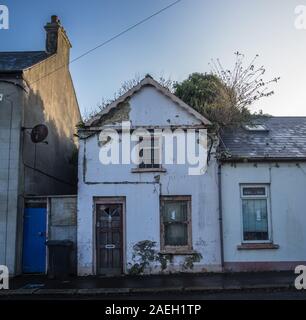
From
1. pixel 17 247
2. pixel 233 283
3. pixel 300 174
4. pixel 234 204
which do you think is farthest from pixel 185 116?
pixel 17 247

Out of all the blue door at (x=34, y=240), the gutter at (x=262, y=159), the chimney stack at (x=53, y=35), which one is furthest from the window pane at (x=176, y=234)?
the chimney stack at (x=53, y=35)

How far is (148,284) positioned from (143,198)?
325 cm

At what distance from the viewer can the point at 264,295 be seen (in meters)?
11.7

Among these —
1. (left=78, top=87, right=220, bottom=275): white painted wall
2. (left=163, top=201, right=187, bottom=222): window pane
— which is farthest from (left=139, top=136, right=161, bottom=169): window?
(left=163, top=201, right=187, bottom=222): window pane

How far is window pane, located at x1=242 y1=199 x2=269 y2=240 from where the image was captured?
15.8 metres

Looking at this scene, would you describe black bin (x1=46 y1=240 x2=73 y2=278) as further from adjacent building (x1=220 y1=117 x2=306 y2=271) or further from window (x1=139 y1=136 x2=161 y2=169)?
adjacent building (x1=220 y1=117 x2=306 y2=271)

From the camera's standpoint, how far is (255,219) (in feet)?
52.2

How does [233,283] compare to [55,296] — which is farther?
[233,283]

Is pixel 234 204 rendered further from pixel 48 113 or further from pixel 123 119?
pixel 48 113

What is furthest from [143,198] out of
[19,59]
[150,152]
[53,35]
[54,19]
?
[54,19]

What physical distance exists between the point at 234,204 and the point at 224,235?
1.12 metres

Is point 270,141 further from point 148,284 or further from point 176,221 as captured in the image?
point 148,284

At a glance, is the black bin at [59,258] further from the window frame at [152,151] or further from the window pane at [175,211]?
the window frame at [152,151]

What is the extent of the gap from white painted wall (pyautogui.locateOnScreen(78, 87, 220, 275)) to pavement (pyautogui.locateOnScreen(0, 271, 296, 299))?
0.88 m
